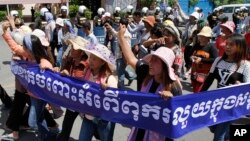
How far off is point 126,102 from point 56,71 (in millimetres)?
1088

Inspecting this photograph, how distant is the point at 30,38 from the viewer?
4488 mm

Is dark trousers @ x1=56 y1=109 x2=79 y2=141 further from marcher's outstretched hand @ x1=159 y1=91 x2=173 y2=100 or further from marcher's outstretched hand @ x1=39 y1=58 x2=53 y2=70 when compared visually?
marcher's outstretched hand @ x1=159 y1=91 x2=173 y2=100

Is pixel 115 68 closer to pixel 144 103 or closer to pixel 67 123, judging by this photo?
pixel 144 103

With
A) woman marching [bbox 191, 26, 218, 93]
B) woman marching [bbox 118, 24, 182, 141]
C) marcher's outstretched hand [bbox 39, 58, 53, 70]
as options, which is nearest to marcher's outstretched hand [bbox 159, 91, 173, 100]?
woman marching [bbox 118, 24, 182, 141]

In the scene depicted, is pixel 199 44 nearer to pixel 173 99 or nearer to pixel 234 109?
pixel 234 109

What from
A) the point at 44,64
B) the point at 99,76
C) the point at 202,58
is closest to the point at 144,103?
the point at 99,76

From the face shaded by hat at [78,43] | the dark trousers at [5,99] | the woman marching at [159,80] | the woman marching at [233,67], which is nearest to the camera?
the woman marching at [159,80]

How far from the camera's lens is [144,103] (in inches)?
135

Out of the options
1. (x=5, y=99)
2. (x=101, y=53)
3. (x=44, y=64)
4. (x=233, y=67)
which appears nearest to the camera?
(x=101, y=53)

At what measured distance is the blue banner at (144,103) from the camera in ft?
10.9

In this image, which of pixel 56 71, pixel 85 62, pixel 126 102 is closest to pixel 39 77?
pixel 56 71

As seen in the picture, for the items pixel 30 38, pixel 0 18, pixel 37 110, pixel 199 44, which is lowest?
pixel 0 18

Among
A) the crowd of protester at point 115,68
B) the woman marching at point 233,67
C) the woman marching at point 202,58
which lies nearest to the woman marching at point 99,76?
the crowd of protester at point 115,68

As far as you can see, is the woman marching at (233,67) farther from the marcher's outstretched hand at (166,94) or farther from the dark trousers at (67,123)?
the dark trousers at (67,123)
